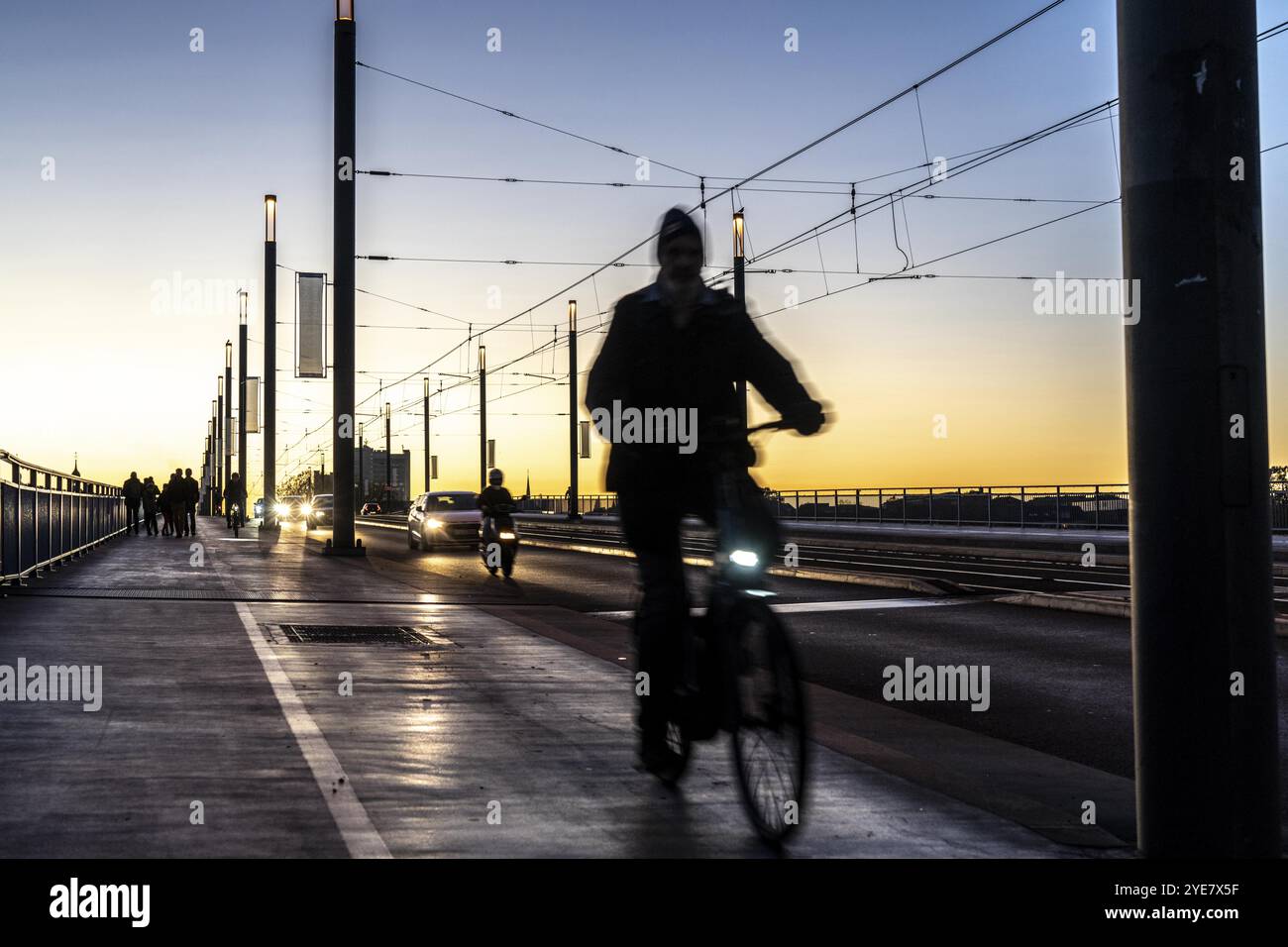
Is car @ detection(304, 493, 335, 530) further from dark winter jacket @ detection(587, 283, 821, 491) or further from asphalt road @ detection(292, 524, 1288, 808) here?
dark winter jacket @ detection(587, 283, 821, 491)

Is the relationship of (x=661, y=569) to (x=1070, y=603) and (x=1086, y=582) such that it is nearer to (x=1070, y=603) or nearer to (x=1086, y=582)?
(x=1070, y=603)

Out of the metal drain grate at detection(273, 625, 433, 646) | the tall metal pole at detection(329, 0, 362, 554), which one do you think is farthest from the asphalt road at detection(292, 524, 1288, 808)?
the tall metal pole at detection(329, 0, 362, 554)

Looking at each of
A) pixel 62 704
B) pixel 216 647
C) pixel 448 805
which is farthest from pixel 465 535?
pixel 448 805

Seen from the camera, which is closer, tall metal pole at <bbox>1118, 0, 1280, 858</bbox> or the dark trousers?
tall metal pole at <bbox>1118, 0, 1280, 858</bbox>

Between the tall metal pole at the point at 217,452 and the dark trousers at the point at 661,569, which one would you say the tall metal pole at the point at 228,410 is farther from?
the dark trousers at the point at 661,569

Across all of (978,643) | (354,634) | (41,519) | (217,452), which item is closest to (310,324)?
(41,519)

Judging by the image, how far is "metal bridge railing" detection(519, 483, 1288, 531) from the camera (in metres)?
34.3

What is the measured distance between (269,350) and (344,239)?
13106 millimetres

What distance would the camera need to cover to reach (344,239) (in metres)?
23.5

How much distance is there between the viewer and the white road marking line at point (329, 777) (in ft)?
13.5

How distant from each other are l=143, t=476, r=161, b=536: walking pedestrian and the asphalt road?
2069 centimetres

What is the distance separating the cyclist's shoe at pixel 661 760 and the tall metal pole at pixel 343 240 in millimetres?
18662
